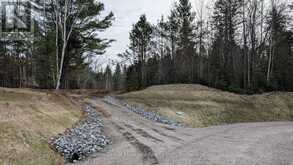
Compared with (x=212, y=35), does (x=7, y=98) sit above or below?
below

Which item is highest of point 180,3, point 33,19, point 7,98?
point 180,3

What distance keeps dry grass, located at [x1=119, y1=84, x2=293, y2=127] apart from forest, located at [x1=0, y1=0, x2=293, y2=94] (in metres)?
4.03

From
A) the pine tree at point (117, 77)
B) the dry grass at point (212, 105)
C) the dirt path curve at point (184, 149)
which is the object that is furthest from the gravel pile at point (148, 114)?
the pine tree at point (117, 77)

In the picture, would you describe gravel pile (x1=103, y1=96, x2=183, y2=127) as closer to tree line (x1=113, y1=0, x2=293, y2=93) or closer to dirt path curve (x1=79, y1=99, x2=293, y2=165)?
dirt path curve (x1=79, y1=99, x2=293, y2=165)

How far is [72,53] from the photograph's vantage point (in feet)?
91.7

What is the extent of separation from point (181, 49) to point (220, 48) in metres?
5.03

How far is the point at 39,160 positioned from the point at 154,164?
119 inches

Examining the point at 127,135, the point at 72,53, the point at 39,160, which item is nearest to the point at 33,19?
Answer: the point at 72,53

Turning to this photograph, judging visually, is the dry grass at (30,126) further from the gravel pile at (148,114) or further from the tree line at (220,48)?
the tree line at (220,48)

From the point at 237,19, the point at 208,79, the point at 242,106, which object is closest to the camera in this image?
the point at 242,106

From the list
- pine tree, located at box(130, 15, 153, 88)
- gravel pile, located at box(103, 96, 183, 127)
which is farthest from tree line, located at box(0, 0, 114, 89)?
pine tree, located at box(130, 15, 153, 88)

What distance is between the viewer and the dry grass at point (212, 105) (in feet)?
71.7

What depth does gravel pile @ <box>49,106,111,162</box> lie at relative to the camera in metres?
9.17

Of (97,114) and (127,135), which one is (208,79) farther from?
(127,135)
